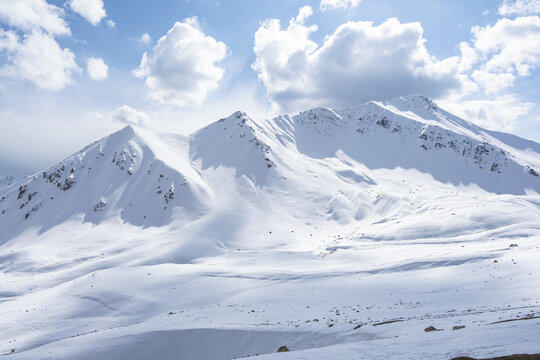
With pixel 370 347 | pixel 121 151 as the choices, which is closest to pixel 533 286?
pixel 370 347

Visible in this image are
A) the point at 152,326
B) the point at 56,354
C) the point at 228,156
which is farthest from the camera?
the point at 228,156

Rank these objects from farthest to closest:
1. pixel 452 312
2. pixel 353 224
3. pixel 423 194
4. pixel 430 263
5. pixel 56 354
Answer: pixel 423 194 → pixel 353 224 → pixel 430 263 → pixel 56 354 → pixel 452 312

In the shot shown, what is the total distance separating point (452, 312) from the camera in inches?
851

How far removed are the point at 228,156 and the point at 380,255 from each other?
260 ft

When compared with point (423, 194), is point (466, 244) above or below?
below

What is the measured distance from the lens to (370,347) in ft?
47.3

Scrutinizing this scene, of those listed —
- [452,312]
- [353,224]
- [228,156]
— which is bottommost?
[452,312]

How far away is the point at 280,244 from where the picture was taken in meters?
74.8

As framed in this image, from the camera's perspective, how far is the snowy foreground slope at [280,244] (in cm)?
2275

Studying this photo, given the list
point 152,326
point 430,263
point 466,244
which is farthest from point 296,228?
point 152,326

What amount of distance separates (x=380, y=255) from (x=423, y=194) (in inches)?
2110

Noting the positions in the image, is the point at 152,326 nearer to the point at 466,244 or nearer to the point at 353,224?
the point at 466,244

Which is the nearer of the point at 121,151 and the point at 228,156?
the point at 121,151

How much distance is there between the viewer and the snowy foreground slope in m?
22.8
